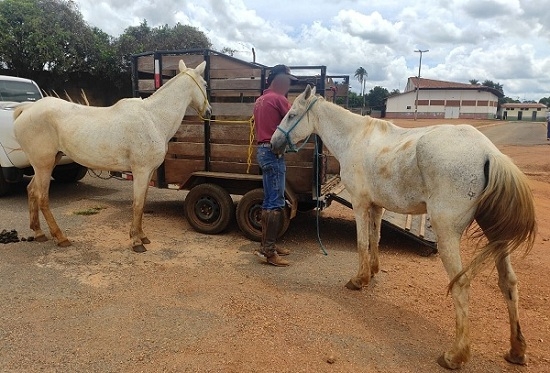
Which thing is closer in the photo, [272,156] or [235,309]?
[235,309]

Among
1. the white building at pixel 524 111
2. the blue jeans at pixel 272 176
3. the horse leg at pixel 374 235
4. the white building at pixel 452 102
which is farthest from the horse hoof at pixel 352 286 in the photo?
the white building at pixel 524 111

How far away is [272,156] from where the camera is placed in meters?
4.71

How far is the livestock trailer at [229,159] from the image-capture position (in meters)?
5.55

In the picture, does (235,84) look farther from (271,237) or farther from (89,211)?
(89,211)

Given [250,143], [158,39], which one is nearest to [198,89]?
[250,143]

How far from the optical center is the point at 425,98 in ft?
210

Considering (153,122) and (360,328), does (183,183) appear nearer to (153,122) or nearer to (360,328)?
(153,122)

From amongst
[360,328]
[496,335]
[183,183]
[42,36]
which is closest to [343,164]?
[360,328]

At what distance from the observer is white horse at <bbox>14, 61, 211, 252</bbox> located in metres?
5.11

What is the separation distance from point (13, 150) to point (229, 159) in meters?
4.24

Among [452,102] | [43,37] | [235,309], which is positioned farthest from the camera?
[452,102]

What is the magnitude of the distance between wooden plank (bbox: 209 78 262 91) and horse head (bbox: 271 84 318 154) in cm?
142

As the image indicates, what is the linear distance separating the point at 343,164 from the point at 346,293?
1339 mm

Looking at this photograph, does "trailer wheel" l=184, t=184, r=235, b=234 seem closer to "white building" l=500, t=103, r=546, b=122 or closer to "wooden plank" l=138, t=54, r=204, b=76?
"wooden plank" l=138, t=54, r=204, b=76
